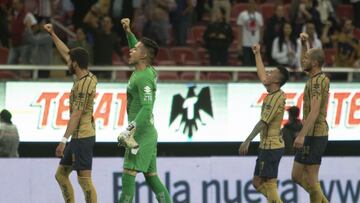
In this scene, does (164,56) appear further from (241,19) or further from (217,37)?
(241,19)

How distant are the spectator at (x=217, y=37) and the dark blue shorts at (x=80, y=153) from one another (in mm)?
8943

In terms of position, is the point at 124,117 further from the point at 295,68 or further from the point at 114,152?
the point at 295,68

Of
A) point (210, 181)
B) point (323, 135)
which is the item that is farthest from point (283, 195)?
point (323, 135)

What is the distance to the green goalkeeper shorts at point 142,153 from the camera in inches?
575

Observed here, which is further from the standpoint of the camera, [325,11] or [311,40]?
[325,11]

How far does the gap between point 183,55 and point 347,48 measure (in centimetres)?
320

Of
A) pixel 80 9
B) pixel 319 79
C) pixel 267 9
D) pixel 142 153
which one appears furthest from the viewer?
pixel 267 9

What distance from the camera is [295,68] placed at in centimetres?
2389

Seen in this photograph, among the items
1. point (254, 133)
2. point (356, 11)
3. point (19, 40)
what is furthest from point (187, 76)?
point (254, 133)

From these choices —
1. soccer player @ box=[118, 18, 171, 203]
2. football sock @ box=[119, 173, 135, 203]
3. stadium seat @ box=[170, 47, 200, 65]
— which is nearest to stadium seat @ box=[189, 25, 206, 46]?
stadium seat @ box=[170, 47, 200, 65]

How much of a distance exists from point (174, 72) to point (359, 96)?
351 cm

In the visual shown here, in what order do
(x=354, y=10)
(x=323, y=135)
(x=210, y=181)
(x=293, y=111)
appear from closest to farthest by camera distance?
(x=323, y=135) < (x=210, y=181) < (x=293, y=111) < (x=354, y=10)

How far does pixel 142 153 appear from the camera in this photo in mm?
14633

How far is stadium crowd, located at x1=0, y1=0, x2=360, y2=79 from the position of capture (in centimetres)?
2347
